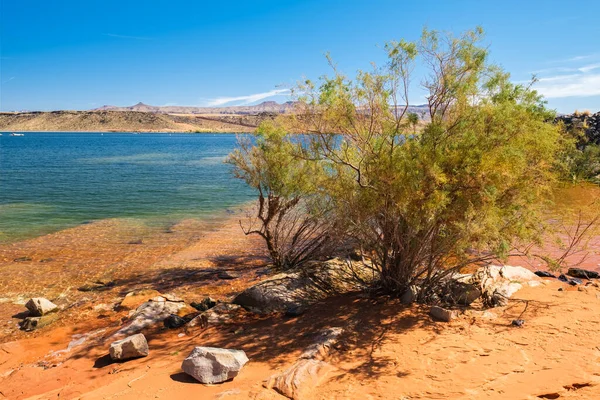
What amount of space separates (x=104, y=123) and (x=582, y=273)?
6993 inches

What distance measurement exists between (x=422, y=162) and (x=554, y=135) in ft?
9.99

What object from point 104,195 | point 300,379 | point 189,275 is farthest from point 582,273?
point 104,195

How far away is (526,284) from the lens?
1033 cm

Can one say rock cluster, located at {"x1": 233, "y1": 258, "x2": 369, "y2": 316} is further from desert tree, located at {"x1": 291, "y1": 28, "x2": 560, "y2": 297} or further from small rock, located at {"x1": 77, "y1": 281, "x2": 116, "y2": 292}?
small rock, located at {"x1": 77, "y1": 281, "x2": 116, "y2": 292}

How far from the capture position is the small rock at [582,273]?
11.4m

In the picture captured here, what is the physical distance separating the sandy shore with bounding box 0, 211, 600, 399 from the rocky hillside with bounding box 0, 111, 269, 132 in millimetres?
150831

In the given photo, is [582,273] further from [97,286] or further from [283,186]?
[97,286]

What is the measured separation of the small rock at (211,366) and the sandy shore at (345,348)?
0.43ft

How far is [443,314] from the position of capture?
805cm

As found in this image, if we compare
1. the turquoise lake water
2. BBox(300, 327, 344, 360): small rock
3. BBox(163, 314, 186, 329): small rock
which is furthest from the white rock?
the turquoise lake water

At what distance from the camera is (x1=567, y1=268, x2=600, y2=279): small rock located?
11352mm

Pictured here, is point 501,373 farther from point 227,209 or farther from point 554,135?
point 227,209

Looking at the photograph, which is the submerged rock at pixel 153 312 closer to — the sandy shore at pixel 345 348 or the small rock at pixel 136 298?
the sandy shore at pixel 345 348

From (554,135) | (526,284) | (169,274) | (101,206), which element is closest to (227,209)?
(101,206)
